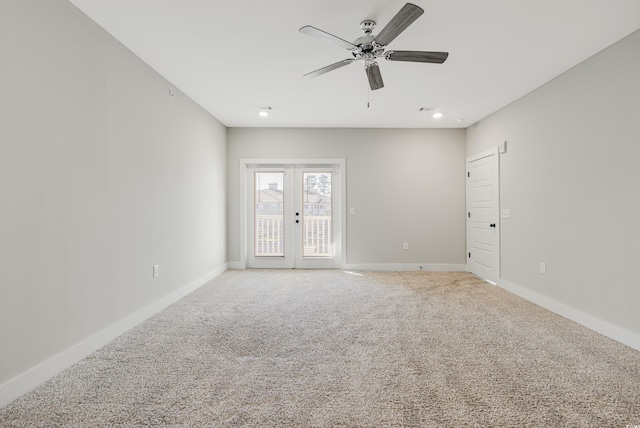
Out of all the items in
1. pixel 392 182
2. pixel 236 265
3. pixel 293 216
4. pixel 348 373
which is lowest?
pixel 348 373

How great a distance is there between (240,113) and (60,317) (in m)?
3.42

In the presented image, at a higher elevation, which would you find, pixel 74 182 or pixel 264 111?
pixel 264 111

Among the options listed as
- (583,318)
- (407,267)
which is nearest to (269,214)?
(407,267)

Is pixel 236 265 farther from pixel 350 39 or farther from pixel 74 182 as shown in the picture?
pixel 350 39

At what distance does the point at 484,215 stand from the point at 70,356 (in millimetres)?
5199

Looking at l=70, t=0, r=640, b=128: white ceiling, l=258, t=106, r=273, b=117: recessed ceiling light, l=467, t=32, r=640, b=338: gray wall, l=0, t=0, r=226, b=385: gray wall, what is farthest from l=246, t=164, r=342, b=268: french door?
l=467, t=32, r=640, b=338: gray wall

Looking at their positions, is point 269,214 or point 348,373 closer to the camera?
point 348,373

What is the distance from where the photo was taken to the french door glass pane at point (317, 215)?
5480mm

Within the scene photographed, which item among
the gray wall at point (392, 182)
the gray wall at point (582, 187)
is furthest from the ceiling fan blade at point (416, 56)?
the gray wall at point (392, 182)

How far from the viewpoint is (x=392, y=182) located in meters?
5.37

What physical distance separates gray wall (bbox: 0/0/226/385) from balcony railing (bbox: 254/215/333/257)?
2.07m

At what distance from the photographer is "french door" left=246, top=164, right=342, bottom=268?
5.46m

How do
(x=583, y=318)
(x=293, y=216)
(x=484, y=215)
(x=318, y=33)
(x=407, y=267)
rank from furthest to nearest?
(x=293, y=216)
(x=407, y=267)
(x=484, y=215)
(x=583, y=318)
(x=318, y=33)

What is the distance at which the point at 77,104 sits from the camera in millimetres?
2184
